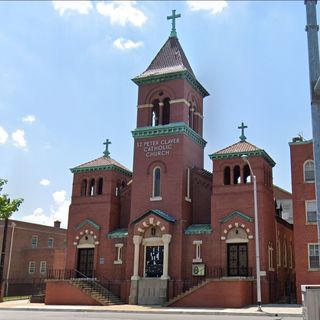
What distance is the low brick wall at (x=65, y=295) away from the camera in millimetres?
37188

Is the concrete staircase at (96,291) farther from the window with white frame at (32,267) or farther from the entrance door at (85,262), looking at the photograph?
the window with white frame at (32,267)

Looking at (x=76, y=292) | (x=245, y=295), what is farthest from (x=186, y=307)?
(x=76, y=292)

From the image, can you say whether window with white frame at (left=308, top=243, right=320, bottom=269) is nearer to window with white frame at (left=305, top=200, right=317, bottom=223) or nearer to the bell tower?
window with white frame at (left=305, top=200, right=317, bottom=223)

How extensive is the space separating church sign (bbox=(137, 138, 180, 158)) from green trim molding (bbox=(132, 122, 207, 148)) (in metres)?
0.57

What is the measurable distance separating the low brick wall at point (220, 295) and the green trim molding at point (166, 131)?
12908 millimetres

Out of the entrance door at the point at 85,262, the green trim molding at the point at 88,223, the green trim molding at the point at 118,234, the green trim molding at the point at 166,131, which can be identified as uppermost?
the green trim molding at the point at 166,131

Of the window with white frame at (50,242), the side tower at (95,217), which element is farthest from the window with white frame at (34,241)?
the side tower at (95,217)

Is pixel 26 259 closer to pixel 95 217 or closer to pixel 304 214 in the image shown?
pixel 95 217

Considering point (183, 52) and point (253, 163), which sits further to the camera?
point (183, 52)

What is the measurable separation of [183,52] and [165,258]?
19.0m

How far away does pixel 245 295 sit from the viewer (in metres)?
33.5

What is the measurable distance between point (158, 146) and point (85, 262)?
1159cm

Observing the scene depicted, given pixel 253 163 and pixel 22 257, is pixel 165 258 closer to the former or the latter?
pixel 253 163

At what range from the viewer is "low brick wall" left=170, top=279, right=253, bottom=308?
3278 centimetres
